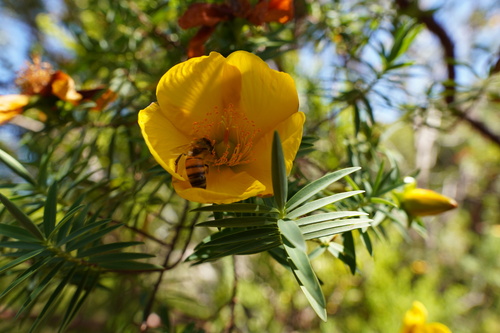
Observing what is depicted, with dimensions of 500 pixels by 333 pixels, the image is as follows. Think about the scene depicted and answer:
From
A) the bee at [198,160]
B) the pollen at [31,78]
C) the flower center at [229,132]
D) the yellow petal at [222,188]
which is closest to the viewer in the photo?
the yellow petal at [222,188]

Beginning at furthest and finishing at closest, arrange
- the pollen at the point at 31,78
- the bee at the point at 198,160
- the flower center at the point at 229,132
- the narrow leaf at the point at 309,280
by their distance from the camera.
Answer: the pollen at the point at 31,78
the flower center at the point at 229,132
the bee at the point at 198,160
the narrow leaf at the point at 309,280

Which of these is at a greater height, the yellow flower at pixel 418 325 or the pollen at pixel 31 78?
the pollen at pixel 31 78

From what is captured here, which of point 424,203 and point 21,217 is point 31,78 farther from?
point 424,203

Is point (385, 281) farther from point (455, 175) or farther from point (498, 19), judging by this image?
point (498, 19)

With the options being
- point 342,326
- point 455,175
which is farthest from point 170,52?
point 455,175

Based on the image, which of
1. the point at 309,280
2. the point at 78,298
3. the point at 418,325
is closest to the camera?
the point at 309,280

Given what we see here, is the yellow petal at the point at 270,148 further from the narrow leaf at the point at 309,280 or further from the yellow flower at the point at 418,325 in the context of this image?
the yellow flower at the point at 418,325

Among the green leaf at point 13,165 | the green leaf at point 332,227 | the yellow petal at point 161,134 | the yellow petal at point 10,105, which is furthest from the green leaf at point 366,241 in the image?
the yellow petal at point 10,105

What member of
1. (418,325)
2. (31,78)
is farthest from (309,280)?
(31,78)
